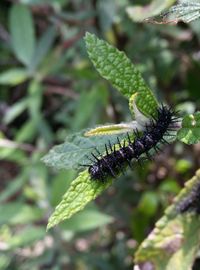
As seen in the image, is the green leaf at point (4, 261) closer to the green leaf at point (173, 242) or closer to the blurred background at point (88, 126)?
the blurred background at point (88, 126)

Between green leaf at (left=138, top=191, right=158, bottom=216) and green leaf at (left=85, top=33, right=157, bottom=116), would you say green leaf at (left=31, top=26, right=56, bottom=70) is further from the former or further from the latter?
green leaf at (left=85, top=33, right=157, bottom=116)

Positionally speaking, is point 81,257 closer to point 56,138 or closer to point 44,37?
point 56,138

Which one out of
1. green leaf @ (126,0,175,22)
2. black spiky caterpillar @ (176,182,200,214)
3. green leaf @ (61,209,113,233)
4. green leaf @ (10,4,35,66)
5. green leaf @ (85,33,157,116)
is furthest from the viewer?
green leaf @ (10,4,35,66)

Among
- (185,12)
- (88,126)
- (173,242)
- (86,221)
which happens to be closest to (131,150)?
(185,12)

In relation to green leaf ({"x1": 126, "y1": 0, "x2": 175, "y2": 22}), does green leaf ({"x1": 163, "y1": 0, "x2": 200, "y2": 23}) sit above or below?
below

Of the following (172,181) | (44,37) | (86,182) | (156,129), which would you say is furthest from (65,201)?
(44,37)

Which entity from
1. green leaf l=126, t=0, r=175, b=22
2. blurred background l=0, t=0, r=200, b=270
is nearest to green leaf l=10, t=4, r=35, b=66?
blurred background l=0, t=0, r=200, b=270
